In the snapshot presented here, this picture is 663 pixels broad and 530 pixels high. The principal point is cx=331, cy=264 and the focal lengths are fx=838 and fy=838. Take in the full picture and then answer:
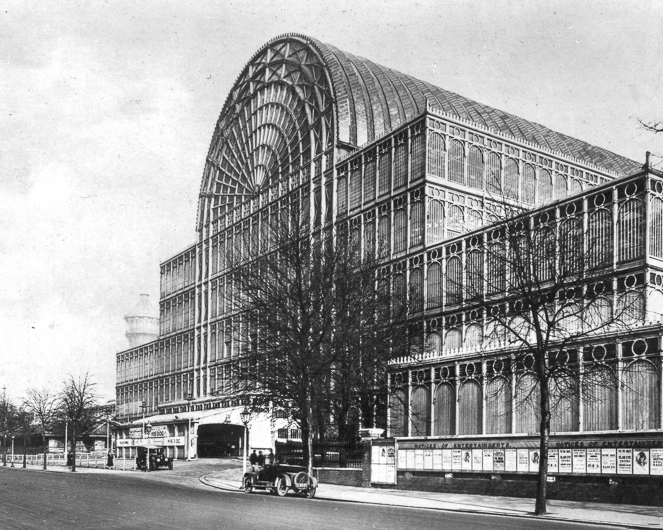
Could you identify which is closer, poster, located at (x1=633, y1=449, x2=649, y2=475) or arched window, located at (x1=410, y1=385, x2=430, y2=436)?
poster, located at (x1=633, y1=449, x2=649, y2=475)

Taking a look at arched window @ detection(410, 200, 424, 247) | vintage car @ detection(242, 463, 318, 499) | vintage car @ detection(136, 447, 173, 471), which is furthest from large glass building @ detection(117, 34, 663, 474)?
vintage car @ detection(242, 463, 318, 499)

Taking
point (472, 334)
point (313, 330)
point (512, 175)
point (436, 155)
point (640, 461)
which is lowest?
point (640, 461)

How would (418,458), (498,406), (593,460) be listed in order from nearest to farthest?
(593,460)
(418,458)
(498,406)

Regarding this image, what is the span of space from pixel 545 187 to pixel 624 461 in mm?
39381

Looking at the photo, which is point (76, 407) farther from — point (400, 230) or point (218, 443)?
point (400, 230)

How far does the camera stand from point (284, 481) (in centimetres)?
3102

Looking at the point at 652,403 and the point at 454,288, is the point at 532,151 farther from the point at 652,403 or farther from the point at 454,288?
the point at 652,403

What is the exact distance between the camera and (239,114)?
3374 inches

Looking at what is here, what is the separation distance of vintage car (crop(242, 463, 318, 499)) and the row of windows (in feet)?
28.7

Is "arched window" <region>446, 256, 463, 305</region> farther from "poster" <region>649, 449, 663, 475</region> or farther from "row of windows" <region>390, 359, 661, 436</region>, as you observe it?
"poster" <region>649, 449, 663, 475</region>

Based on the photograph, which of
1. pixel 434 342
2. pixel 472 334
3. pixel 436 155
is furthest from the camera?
pixel 436 155

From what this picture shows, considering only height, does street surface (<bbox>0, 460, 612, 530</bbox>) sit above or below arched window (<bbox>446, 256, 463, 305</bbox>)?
below

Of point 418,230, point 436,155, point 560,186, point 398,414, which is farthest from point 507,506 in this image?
point 560,186

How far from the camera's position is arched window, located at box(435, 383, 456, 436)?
42.4 m
